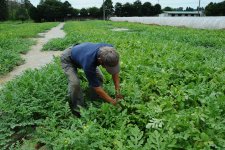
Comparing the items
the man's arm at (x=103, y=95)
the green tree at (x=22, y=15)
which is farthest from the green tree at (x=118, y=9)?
the man's arm at (x=103, y=95)

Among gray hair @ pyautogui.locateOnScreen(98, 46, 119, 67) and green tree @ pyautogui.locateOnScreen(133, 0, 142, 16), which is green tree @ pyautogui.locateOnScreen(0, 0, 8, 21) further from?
gray hair @ pyautogui.locateOnScreen(98, 46, 119, 67)

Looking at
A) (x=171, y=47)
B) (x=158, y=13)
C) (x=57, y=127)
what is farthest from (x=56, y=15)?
(x=57, y=127)

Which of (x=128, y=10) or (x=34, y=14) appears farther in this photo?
(x=128, y=10)

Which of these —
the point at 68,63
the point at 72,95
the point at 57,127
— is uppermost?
the point at 68,63

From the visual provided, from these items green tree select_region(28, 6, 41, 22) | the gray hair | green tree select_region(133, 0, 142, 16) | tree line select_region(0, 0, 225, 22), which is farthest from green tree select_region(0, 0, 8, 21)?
the gray hair

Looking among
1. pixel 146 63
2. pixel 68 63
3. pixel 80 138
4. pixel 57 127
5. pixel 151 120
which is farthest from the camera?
pixel 146 63

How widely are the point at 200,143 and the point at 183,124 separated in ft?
1.16

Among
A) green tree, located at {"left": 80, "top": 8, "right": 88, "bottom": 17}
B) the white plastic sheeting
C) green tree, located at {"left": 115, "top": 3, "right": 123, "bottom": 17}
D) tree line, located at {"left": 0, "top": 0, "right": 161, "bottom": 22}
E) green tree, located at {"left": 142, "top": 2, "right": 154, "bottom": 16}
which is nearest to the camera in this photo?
the white plastic sheeting

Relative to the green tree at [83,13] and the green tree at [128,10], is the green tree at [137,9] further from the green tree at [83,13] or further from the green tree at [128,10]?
the green tree at [83,13]

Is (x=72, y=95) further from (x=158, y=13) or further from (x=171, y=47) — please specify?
(x=158, y=13)

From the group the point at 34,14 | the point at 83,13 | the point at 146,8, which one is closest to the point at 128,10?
the point at 146,8

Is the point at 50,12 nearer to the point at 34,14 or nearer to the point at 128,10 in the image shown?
the point at 34,14

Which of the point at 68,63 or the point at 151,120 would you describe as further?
the point at 68,63

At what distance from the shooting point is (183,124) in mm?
3664
